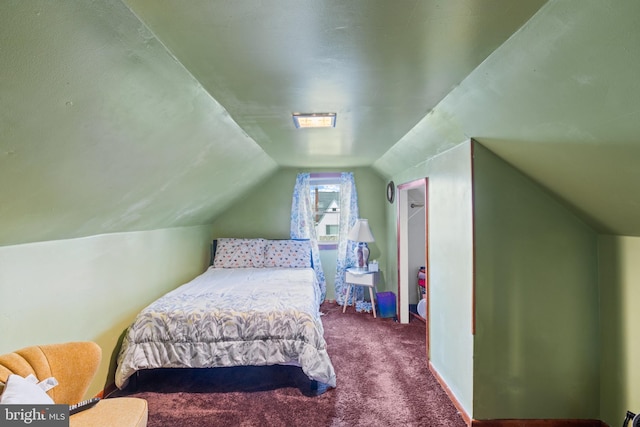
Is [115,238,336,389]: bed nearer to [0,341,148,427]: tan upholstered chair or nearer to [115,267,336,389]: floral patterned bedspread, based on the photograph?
[115,267,336,389]: floral patterned bedspread

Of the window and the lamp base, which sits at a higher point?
the window

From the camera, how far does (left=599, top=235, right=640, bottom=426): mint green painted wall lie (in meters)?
1.69

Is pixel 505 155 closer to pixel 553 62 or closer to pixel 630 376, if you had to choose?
pixel 553 62

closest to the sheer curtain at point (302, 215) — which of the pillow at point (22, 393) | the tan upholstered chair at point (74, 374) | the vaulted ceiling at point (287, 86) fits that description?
the vaulted ceiling at point (287, 86)

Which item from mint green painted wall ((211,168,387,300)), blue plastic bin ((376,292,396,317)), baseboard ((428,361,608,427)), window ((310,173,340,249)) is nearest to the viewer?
baseboard ((428,361,608,427))

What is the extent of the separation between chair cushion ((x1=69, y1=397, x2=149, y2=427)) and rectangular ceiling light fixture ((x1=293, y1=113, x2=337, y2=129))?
189 centimetres

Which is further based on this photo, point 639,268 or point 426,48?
point 639,268

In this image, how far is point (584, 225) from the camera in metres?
1.90

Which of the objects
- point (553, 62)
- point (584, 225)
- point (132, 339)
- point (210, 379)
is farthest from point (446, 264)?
point (132, 339)

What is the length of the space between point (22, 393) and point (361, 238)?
11.2ft

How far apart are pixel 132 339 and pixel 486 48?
2.87 metres

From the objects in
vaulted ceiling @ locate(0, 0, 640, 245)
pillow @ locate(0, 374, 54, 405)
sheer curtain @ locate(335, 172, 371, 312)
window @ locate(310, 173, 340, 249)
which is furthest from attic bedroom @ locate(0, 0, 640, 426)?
window @ locate(310, 173, 340, 249)

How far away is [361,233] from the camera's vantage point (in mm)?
4148

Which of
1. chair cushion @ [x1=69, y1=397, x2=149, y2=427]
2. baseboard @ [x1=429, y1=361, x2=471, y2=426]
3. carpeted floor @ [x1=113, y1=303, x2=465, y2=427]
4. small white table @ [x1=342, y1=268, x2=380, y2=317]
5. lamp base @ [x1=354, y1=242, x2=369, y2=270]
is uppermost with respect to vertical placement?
lamp base @ [x1=354, y1=242, x2=369, y2=270]
